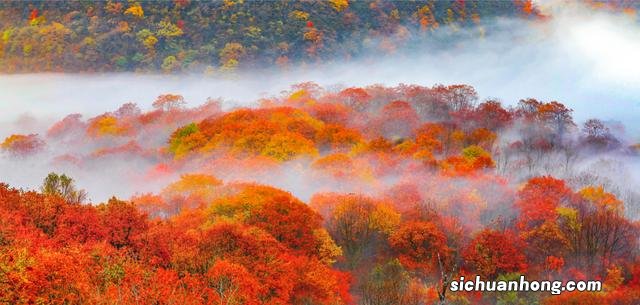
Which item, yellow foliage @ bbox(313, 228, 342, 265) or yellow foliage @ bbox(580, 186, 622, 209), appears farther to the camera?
yellow foliage @ bbox(580, 186, 622, 209)

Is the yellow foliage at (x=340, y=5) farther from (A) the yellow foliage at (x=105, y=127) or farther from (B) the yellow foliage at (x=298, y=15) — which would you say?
(A) the yellow foliage at (x=105, y=127)

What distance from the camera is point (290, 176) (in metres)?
77.4

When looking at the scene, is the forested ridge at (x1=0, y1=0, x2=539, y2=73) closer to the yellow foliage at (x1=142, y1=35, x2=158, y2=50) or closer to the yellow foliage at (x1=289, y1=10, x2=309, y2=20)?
the yellow foliage at (x1=142, y1=35, x2=158, y2=50)

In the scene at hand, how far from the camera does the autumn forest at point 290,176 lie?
4047 centimetres

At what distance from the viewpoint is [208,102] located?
→ 13162 cm

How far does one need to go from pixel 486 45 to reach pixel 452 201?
4961 inches

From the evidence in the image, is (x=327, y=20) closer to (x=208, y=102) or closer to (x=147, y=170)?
(x=208, y=102)

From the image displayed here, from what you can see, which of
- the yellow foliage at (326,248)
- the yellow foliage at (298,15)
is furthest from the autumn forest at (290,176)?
the yellow foliage at (298,15)

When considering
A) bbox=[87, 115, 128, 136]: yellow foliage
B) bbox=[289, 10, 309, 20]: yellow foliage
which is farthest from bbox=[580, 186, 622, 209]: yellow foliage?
bbox=[289, 10, 309, 20]: yellow foliage

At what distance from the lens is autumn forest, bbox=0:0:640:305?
40469mm

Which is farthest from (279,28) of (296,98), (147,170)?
(147,170)

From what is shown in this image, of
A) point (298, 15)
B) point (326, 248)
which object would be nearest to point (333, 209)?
point (326, 248)

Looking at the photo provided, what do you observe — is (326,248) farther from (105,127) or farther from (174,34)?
(174,34)

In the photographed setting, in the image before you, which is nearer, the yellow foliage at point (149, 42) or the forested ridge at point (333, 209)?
the forested ridge at point (333, 209)
